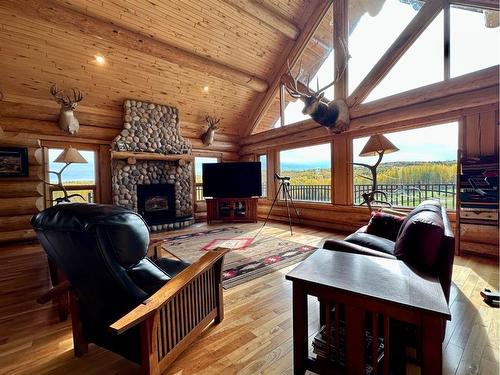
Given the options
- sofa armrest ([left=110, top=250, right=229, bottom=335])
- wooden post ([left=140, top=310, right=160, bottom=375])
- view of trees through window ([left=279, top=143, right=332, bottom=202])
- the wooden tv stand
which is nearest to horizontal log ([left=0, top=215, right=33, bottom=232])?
the wooden tv stand

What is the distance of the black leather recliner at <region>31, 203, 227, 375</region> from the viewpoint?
1065 millimetres

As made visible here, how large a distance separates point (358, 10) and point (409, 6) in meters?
1.00

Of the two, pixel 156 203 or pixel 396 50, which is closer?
pixel 396 50

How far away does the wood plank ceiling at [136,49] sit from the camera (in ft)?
12.5

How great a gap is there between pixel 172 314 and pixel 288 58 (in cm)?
612

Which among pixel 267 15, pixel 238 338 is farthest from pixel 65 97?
pixel 238 338

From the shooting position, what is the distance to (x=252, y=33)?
5.28 meters

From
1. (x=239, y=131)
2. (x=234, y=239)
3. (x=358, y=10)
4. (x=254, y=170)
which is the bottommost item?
(x=234, y=239)

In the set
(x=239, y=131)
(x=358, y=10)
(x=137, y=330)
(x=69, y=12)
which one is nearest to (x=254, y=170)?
(x=239, y=131)

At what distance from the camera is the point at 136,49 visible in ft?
14.3

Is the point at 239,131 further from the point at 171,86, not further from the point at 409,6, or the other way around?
the point at 409,6

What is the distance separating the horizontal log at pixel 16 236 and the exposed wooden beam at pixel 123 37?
3.67 m

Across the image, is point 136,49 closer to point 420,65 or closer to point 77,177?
point 77,177

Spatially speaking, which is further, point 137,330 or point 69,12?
point 69,12
